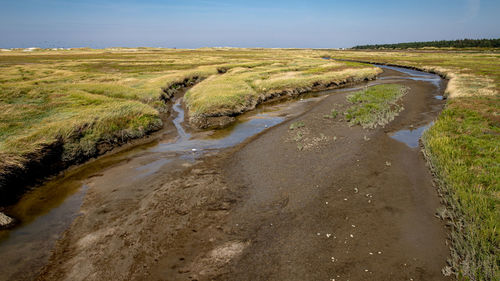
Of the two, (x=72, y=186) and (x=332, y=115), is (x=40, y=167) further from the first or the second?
(x=332, y=115)

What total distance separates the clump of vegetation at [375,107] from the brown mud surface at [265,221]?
6.14m

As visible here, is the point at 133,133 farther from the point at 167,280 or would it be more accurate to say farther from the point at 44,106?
the point at 167,280

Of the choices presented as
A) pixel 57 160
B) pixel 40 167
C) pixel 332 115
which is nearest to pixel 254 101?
pixel 332 115

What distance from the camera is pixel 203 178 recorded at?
15141 mm

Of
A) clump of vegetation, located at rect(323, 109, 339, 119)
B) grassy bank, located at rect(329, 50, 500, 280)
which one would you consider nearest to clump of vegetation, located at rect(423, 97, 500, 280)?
grassy bank, located at rect(329, 50, 500, 280)

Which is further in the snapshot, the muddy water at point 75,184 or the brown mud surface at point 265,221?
the muddy water at point 75,184

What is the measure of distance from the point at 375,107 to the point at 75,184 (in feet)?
98.6

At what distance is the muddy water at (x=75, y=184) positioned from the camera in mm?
10000

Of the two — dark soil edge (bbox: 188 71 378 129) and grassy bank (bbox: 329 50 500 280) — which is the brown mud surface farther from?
dark soil edge (bbox: 188 71 378 129)

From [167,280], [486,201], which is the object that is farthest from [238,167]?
[486,201]

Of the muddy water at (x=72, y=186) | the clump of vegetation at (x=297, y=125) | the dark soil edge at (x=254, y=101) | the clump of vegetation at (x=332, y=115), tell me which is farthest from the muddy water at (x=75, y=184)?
the clump of vegetation at (x=332, y=115)

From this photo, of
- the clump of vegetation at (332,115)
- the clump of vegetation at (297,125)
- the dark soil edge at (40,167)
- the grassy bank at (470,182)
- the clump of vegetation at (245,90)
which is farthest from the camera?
the clump of vegetation at (245,90)

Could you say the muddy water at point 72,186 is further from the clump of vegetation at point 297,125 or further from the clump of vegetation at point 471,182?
the clump of vegetation at point 471,182

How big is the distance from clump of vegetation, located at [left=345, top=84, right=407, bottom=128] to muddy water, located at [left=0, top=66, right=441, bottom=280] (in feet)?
27.8
